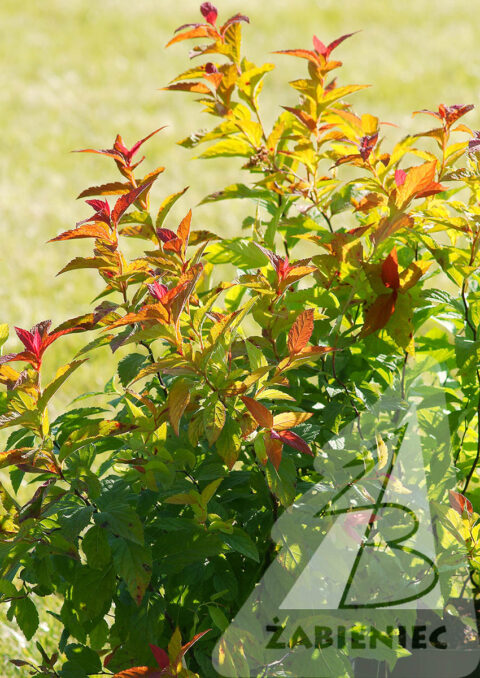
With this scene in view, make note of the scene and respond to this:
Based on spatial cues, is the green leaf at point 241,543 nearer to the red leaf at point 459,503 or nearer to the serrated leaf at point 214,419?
→ the serrated leaf at point 214,419

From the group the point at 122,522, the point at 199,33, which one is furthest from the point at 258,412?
the point at 199,33

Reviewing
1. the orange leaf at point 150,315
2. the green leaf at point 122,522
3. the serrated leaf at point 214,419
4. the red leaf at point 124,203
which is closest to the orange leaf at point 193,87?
the red leaf at point 124,203

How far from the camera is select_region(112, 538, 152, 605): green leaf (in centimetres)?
141

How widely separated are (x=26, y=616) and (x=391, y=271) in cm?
97

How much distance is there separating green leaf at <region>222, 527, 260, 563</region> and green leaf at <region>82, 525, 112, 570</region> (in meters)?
0.21

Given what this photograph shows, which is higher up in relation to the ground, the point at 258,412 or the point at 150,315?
the point at 150,315

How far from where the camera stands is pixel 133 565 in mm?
1433

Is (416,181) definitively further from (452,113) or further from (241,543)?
(241,543)

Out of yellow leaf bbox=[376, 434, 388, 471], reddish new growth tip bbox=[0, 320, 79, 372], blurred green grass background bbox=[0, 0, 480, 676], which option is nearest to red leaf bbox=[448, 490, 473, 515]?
yellow leaf bbox=[376, 434, 388, 471]

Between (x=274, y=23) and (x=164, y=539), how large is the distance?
9.00 m

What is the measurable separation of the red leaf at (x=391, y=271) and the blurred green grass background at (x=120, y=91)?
9.72 ft

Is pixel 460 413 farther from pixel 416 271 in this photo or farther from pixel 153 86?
pixel 153 86

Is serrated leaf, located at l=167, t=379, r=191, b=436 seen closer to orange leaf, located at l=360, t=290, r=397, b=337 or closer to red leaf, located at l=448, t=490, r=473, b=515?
orange leaf, located at l=360, t=290, r=397, b=337

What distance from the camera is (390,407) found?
1674 millimetres
